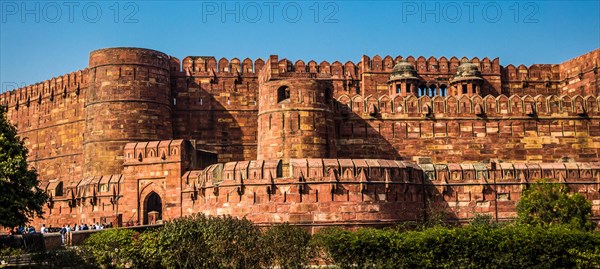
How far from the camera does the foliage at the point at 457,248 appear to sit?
23.2 meters

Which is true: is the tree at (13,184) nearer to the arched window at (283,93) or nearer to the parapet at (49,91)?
the arched window at (283,93)

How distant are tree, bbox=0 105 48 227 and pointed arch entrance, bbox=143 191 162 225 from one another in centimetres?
620

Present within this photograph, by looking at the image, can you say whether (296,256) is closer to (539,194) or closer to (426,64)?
(539,194)

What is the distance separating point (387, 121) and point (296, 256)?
513 inches

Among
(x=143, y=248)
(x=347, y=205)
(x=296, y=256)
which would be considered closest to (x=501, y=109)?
(x=347, y=205)

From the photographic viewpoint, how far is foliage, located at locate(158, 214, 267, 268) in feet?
75.5

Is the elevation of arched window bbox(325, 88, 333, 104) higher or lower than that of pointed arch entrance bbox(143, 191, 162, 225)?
higher

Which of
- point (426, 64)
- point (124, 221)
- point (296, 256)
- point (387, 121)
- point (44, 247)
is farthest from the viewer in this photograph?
point (426, 64)

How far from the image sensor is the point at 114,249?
24.0 meters

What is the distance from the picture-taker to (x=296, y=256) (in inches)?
913

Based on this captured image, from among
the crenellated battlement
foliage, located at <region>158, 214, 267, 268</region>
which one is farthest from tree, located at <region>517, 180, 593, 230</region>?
foliage, located at <region>158, 214, 267, 268</region>

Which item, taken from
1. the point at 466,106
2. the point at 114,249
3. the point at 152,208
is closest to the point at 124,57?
the point at 152,208

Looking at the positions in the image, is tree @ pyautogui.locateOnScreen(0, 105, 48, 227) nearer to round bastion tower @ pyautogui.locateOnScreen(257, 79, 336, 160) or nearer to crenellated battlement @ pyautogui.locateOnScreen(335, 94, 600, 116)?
round bastion tower @ pyautogui.locateOnScreen(257, 79, 336, 160)

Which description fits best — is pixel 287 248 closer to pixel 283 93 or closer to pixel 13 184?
pixel 13 184
